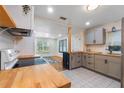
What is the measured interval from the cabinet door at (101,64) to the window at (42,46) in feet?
21.0

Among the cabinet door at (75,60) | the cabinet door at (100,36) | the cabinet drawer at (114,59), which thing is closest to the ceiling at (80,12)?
the cabinet door at (100,36)

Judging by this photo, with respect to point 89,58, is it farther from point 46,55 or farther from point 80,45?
point 46,55

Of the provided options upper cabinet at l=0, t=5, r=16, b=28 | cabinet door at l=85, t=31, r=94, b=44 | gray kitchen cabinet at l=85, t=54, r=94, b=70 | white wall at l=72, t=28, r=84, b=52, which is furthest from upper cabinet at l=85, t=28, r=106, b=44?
upper cabinet at l=0, t=5, r=16, b=28

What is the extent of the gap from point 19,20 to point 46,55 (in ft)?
24.6

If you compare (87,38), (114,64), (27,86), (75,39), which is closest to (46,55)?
(75,39)

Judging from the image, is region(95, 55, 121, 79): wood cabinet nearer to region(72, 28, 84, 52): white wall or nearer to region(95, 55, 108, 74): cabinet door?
region(95, 55, 108, 74): cabinet door

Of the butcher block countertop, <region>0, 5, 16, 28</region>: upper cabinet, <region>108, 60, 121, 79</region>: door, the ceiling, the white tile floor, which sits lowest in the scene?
the white tile floor

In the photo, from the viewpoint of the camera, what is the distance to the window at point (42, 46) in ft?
28.2

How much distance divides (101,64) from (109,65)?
0.34 meters

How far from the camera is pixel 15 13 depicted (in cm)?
161

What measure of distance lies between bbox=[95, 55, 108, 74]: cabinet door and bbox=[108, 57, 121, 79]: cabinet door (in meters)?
0.16

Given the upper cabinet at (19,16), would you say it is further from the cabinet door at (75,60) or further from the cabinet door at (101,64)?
the cabinet door at (101,64)

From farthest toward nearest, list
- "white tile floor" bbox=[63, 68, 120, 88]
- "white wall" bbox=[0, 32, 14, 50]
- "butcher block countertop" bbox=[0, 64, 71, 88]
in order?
"white tile floor" bbox=[63, 68, 120, 88] < "white wall" bbox=[0, 32, 14, 50] < "butcher block countertop" bbox=[0, 64, 71, 88]

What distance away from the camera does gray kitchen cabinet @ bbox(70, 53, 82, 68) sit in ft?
12.7
